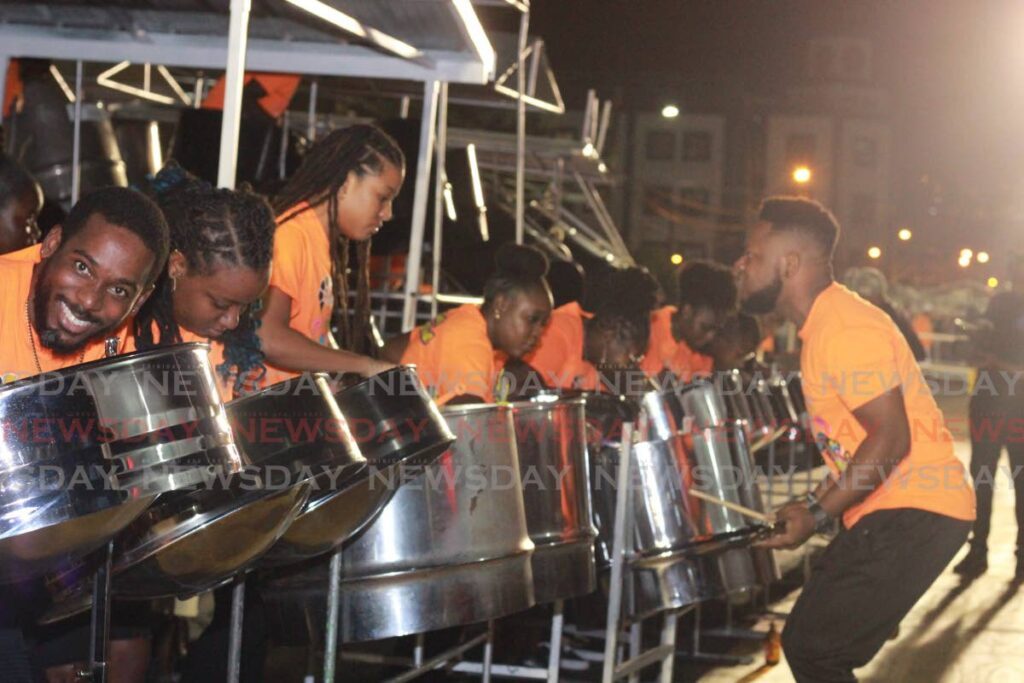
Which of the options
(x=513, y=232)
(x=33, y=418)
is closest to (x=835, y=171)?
(x=513, y=232)

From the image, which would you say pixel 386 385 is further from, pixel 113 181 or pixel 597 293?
pixel 113 181

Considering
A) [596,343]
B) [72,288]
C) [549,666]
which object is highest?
[72,288]

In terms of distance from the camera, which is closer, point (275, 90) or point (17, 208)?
point (17, 208)

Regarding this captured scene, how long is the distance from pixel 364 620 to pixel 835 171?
32.9 m

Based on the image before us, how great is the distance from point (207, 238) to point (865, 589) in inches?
50.4

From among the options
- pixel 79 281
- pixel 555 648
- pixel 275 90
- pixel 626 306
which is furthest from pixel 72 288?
pixel 275 90

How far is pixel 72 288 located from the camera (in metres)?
1.67

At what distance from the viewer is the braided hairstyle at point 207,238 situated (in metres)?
2.06

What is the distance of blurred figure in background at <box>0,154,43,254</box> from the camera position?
3.11 metres

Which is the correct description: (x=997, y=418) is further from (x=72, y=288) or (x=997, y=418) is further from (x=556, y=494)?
(x=72, y=288)

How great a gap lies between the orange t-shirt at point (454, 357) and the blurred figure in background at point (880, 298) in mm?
2735

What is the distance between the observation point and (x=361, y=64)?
405 cm

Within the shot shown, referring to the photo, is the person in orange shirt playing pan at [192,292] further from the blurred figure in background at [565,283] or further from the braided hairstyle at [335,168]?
the blurred figure in background at [565,283]

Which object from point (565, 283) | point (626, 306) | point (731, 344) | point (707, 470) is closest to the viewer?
point (707, 470)
